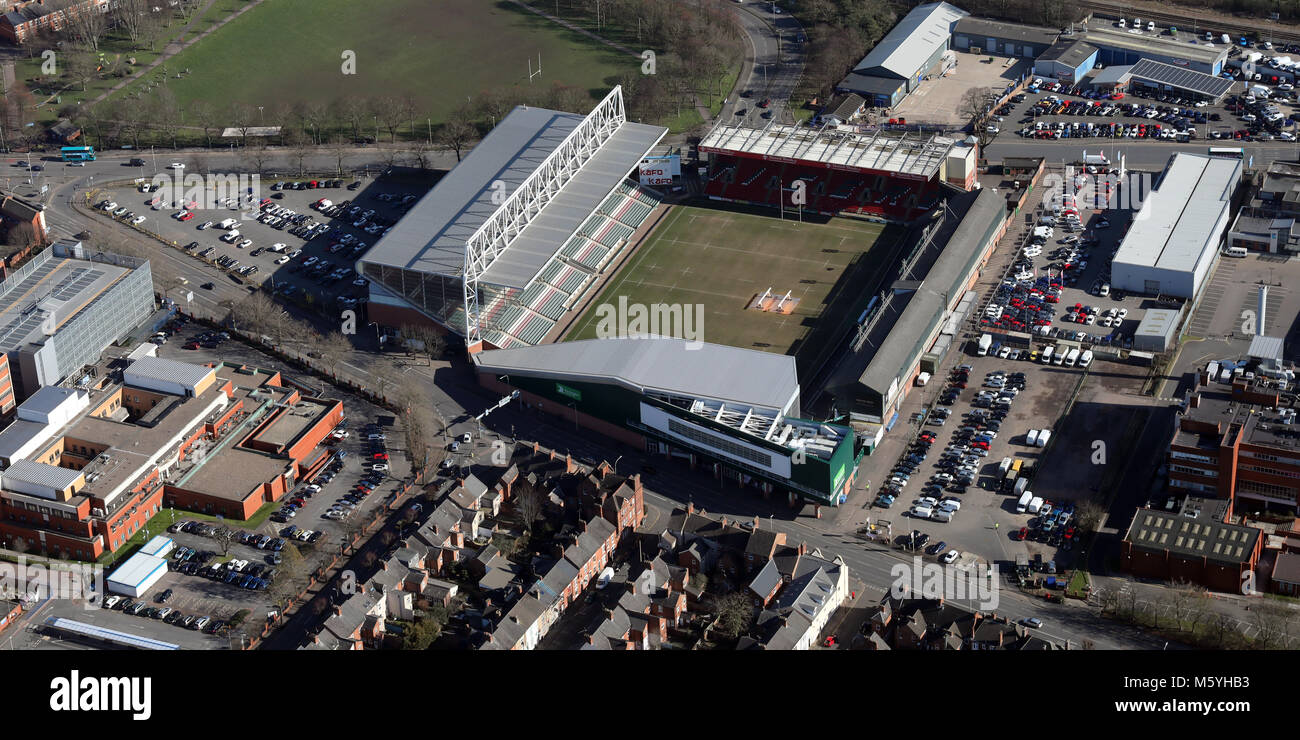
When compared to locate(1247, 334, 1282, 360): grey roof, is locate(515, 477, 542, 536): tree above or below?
below

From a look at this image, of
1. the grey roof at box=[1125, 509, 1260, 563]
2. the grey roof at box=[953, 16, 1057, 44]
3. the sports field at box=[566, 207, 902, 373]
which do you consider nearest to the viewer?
the grey roof at box=[1125, 509, 1260, 563]

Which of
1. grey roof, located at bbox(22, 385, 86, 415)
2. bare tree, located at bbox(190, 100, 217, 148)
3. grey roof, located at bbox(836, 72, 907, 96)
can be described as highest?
grey roof, located at bbox(836, 72, 907, 96)

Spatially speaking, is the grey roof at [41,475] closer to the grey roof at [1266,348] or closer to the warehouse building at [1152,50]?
the grey roof at [1266,348]

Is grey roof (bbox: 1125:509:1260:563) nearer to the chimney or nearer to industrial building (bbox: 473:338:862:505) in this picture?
industrial building (bbox: 473:338:862:505)

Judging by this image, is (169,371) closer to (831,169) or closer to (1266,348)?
(831,169)

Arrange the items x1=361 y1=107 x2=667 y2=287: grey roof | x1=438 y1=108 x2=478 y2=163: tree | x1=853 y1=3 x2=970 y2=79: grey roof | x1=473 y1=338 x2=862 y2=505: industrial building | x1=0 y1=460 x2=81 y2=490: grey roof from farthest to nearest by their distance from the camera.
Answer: x1=853 y1=3 x2=970 y2=79: grey roof, x1=438 y1=108 x2=478 y2=163: tree, x1=361 y1=107 x2=667 y2=287: grey roof, x1=473 y1=338 x2=862 y2=505: industrial building, x1=0 y1=460 x2=81 y2=490: grey roof

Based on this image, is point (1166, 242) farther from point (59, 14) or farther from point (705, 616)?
point (59, 14)

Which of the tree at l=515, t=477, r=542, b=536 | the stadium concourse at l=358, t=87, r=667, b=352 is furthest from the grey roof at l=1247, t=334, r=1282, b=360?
the tree at l=515, t=477, r=542, b=536

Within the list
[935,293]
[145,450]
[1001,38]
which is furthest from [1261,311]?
[145,450]
